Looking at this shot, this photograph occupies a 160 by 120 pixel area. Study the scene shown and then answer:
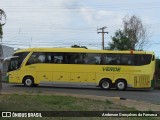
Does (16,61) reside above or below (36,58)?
below

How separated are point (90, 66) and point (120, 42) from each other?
27511mm

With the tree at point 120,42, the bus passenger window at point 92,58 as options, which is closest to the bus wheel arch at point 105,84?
the bus passenger window at point 92,58

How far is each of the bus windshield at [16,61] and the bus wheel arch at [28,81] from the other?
1.05 metres

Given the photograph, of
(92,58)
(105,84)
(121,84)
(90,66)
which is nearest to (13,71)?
(90,66)

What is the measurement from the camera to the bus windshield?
32719mm

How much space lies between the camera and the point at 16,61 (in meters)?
33.2

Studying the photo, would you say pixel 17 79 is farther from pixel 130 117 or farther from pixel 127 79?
pixel 130 117

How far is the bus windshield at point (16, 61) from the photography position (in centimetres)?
3272

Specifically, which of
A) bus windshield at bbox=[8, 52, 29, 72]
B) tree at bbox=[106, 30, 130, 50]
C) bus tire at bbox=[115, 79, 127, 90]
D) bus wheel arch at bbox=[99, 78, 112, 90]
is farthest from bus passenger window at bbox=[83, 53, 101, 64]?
tree at bbox=[106, 30, 130, 50]

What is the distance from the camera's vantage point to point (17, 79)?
3316 cm

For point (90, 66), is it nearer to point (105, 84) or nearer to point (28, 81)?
point (105, 84)

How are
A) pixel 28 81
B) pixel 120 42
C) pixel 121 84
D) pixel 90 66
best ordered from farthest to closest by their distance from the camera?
pixel 120 42 → pixel 28 81 → pixel 121 84 → pixel 90 66

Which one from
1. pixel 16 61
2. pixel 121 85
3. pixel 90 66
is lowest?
pixel 121 85

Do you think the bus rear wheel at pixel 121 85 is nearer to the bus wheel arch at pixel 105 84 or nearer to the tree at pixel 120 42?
the bus wheel arch at pixel 105 84
